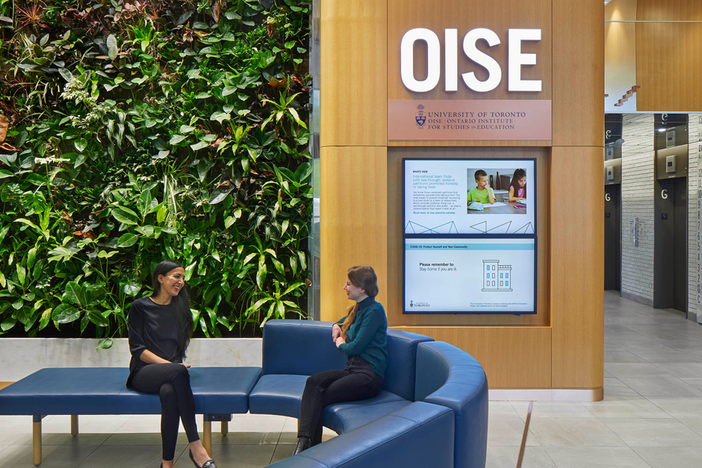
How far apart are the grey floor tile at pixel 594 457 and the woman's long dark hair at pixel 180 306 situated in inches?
89.9

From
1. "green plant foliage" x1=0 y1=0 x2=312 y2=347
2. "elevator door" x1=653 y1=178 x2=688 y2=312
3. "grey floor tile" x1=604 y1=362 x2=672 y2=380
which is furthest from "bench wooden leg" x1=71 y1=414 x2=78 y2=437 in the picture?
"elevator door" x1=653 y1=178 x2=688 y2=312

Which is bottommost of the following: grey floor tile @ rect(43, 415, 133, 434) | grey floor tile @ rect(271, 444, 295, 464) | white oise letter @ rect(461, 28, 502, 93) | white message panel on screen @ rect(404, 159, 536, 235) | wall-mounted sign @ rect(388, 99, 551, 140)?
grey floor tile @ rect(271, 444, 295, 464)

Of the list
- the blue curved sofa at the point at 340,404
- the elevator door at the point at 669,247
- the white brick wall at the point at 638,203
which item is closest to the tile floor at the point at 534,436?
the blue curved sofa at the point at 340,404

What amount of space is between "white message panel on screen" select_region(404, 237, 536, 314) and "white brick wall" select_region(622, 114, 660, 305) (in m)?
5.37

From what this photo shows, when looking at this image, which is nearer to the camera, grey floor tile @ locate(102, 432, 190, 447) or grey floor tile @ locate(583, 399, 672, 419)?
grey floor tile @ locate(102, 432, 190, 447)

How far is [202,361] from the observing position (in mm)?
4785

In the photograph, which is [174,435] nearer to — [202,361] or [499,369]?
[202,361]

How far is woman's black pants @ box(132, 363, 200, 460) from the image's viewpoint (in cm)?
283

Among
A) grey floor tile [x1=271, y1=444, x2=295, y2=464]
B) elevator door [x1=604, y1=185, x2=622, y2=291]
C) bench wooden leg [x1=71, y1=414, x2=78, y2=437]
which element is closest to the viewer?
grey floor tile [x1=271, y1=444, x2=295, y2=464]

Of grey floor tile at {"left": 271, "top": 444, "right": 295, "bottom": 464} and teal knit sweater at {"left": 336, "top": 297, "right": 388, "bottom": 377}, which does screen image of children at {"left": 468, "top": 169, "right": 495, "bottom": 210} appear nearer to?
teal knit sweater at {"left": 336, "top": 297, "right": 388, "bottom": 377}

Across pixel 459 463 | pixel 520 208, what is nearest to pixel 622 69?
pixel 520 208

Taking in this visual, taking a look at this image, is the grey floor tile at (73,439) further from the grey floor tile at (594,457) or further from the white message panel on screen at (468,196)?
the grey floor tile at (594,457)

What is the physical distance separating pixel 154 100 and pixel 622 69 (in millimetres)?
5328

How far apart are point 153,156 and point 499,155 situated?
3.05 m
